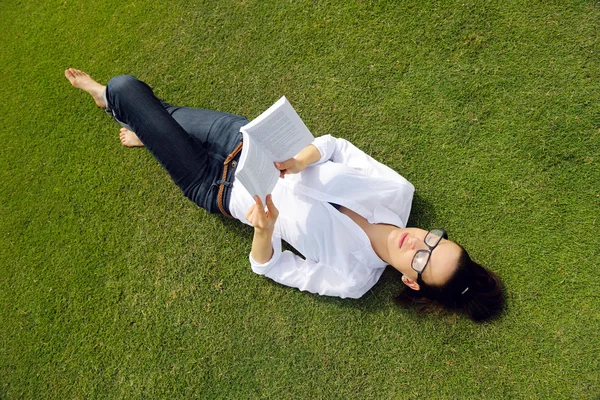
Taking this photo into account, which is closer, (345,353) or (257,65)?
(345,353)

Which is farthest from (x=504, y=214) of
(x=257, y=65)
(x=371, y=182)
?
(x=257, y=65)

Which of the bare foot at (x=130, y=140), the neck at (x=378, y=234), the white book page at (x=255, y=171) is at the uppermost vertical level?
the white book page at (x=255, y=171)

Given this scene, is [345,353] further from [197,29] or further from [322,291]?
[197,29]

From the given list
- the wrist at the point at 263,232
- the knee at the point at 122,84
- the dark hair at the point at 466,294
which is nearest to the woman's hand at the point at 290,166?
the wrist at the point at 263,232

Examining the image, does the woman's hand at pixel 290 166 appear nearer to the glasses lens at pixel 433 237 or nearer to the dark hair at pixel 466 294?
the glasses lens at pixel 433 237

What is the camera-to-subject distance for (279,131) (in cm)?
231

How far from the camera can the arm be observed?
7.65ft

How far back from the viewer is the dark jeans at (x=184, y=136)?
114 inches

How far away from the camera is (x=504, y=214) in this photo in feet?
10.4

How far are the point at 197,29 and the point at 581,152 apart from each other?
3.84 m

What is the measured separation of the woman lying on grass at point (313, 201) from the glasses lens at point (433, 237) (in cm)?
4

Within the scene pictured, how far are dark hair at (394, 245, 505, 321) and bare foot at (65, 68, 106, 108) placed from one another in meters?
3.28

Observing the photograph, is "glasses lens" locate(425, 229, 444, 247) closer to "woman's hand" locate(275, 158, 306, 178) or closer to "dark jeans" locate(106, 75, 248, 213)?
"woman's hand" locate(275, 158, 306, 178)

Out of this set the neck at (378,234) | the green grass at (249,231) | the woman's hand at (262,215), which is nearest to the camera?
the woman's hand at (262,215)
